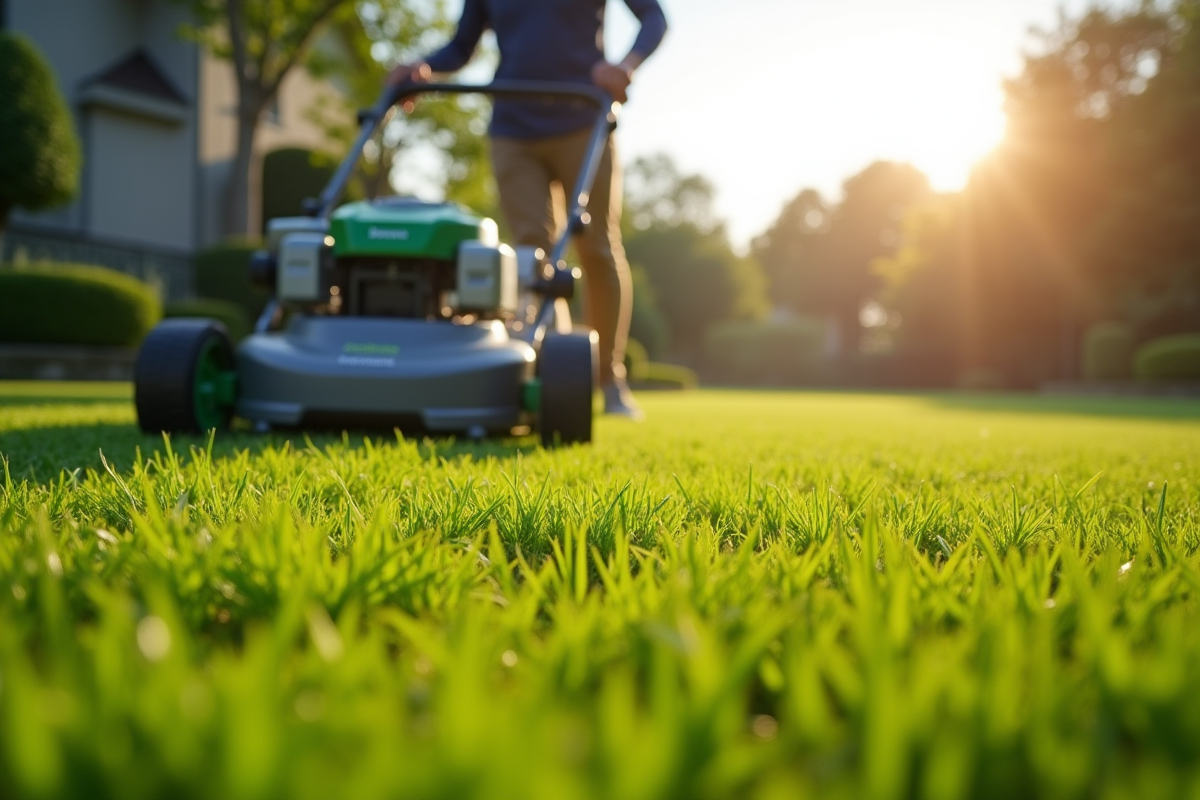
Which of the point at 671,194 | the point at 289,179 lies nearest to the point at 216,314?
the point at 289,179

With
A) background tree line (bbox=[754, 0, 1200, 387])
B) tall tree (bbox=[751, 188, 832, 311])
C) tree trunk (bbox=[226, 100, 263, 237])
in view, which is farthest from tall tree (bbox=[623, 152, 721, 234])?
tree trunk (bbox=[226, 100, 263, 237])

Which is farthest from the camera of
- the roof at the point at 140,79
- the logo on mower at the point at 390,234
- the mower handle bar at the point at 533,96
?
the roof at the point at 140,79

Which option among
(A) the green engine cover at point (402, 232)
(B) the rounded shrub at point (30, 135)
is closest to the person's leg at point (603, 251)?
(A) the green engine cover at point (402, 232)

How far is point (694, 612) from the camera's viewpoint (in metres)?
0.86

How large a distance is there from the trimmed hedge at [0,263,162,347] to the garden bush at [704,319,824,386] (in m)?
25.0

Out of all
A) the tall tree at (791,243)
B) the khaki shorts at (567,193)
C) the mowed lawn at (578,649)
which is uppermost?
the tall tree at (791,243)

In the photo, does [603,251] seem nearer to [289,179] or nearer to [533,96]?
[533,96]

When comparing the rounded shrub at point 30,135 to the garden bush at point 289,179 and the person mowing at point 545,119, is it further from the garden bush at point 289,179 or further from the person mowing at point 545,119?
the person mowing at point 545,119

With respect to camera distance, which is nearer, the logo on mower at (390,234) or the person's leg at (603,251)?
the logo on mower at (390,234)

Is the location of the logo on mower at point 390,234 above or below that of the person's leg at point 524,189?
below

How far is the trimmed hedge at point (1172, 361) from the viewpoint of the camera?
58.1ft

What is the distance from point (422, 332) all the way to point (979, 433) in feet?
9.76

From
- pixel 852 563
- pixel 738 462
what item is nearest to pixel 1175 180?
pixel 738 462

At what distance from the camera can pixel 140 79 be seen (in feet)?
55.2
